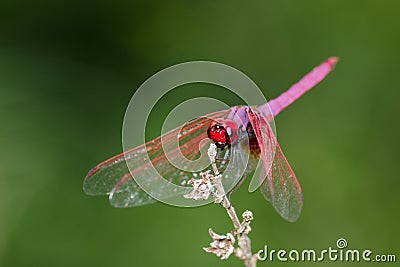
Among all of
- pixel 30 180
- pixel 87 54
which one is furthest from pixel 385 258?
pixel 87 54

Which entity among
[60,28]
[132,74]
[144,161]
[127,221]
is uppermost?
[60,28]

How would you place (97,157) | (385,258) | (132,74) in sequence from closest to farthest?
(385,258), (97,157), (132,74)

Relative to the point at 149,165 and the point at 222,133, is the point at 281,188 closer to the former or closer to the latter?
the point at 222,133

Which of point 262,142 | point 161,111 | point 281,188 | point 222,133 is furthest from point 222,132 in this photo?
point 161,111

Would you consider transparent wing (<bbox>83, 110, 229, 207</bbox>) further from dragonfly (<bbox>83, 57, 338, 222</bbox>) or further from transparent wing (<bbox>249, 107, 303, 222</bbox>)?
transparent wing (<bbox>249, 107, 303, 222</bbox>)

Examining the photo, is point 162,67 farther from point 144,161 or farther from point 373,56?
point 144,161
